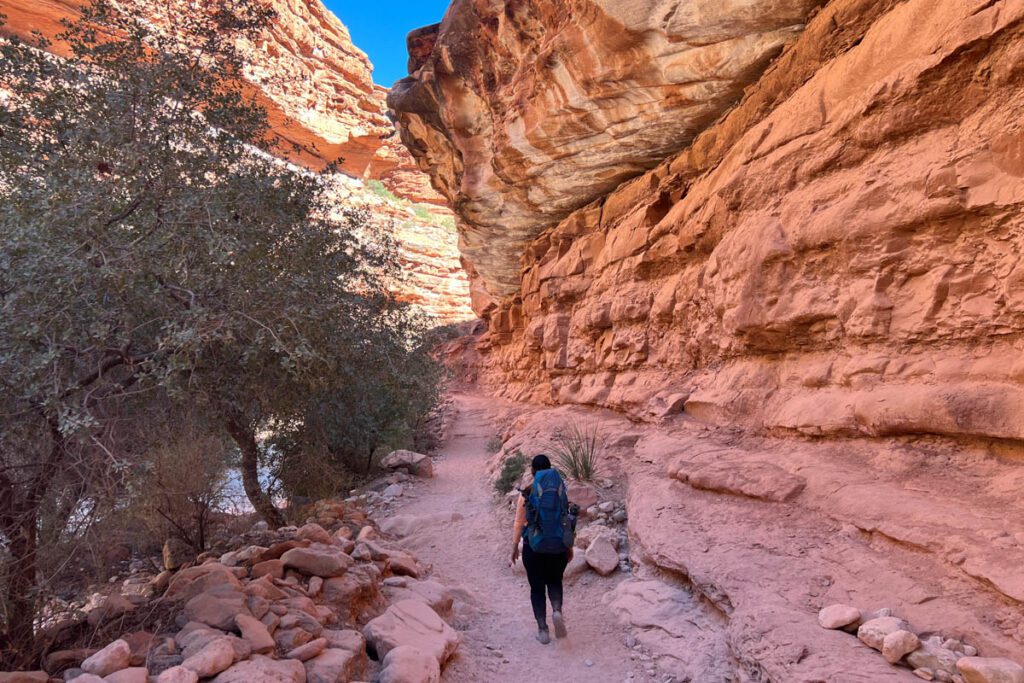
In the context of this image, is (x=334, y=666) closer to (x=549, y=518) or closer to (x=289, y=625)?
(x=289, y=625)

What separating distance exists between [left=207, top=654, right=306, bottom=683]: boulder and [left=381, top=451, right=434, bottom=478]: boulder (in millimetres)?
8006

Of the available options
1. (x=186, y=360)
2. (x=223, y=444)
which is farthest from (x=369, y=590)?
(x=223, y=444)

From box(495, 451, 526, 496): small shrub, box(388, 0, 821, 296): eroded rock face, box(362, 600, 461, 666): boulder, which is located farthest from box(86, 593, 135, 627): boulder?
box(388, 0, 821, 296): eroded rock face

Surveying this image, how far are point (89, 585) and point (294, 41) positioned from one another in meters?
45.7

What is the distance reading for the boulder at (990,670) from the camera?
276 centimetres

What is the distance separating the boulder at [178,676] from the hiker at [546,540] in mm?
2539

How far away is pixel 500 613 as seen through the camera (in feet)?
18.7

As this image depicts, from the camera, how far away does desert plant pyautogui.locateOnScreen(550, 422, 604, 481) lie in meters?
7.87

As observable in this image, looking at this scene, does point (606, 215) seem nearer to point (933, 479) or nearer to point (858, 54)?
point (858, 54)

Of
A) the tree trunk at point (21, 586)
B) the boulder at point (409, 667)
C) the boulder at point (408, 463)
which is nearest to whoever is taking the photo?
the tree trunk at point (21, 586)

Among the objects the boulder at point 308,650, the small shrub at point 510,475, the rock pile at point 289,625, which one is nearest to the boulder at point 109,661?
the rock pile at point 289,625

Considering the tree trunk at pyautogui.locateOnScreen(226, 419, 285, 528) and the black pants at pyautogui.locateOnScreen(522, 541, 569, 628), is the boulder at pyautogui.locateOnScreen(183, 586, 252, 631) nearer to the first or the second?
the black pants at pyautogui.locateOnScreen(522, 541, 569, 628)

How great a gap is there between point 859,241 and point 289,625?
233 inches

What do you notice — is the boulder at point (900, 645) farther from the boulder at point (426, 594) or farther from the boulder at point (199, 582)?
the boulder at point (199, 582)
